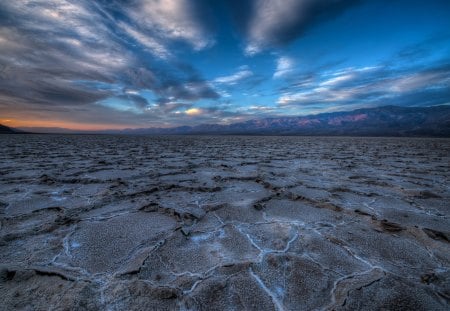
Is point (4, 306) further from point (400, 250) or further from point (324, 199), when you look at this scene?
point (324, 199)

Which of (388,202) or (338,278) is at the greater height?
(338,278)

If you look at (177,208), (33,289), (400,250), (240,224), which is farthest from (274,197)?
(33,289)

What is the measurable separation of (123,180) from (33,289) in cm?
343

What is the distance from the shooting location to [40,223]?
8.07ft

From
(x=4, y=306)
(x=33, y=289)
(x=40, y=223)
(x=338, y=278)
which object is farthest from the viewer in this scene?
(x=40, y=223)

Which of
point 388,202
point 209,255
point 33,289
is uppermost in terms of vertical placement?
point 33,289

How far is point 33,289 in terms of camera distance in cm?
143

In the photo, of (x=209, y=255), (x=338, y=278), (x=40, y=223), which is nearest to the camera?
(x=338, y=278)

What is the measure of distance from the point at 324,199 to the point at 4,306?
Answer: 3.55 meters

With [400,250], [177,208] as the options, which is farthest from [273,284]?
[177,208]

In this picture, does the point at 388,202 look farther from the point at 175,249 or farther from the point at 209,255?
the point at 175,249

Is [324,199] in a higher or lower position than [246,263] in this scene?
lower

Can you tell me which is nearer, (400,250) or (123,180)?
(400,250)

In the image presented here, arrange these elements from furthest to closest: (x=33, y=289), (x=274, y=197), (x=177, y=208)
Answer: (x=274, y=197)
(x=177, y=208)
(x=33, y=289)
